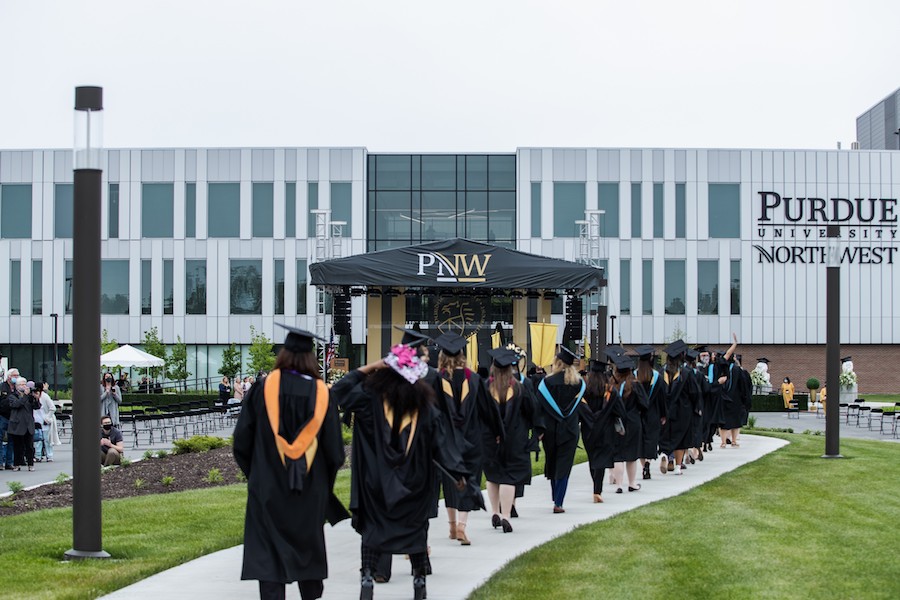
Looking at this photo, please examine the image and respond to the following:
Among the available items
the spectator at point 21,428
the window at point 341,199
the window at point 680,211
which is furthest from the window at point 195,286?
the spectator at point 21,428

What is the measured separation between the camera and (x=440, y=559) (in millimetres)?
9734

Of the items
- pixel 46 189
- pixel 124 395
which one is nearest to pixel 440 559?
pixel 124 395

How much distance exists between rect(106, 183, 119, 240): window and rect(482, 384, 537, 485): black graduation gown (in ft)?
147

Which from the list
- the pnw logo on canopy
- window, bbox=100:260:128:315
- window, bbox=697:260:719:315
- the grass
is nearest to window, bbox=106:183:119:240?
window, bbox=100:260:128:315

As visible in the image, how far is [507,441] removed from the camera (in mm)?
11578

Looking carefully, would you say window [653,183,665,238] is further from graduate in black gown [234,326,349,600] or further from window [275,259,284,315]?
graduate in black gown [234,326,349,600]

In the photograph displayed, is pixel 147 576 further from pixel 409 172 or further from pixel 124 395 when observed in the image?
pixel 409 172

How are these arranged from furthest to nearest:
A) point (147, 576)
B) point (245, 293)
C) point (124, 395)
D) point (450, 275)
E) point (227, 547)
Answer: point (245, 293) < point (124, 395) < point (450, 275) < point (227, 547) < point (147, 576)

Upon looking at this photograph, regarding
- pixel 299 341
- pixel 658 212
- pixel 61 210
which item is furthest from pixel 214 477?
pixel 61 210

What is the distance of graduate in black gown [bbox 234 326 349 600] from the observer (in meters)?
7.18

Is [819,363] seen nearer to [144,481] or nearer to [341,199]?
[341,199]

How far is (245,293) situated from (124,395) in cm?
785

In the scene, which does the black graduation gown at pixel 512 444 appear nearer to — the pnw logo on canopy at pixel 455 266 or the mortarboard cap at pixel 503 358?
the mortarboard cap at pixel 503 358

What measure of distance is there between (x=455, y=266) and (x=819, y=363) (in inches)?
1308
